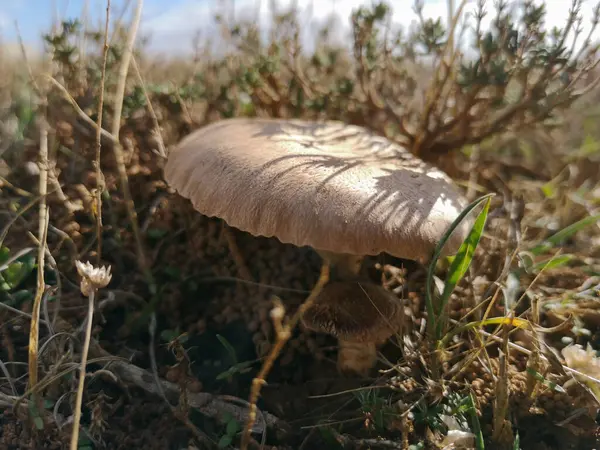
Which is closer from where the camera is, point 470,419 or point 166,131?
point 470,419

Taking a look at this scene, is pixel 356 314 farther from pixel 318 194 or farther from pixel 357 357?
pixel 318 194

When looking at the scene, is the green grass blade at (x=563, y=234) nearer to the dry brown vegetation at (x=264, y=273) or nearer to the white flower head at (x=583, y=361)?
the dry brown vegetation at (x=264, y=273)

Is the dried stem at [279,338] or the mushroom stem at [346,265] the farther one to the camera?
the mushroom stem at [346,265]

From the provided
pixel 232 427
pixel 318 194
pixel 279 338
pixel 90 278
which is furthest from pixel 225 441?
pixel 318 194

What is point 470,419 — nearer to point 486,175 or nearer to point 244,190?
point 244,190

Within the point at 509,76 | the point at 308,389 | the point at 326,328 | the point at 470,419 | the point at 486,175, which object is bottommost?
the point at 308,389

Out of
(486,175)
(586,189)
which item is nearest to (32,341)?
(486,175)

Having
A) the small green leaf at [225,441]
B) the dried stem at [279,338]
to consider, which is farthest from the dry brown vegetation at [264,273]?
the dried stem at [279,338]
